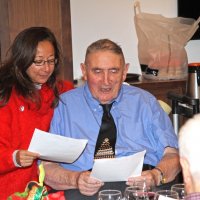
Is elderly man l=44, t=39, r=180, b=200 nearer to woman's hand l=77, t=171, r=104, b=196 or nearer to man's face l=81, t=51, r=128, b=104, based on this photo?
man's face l=81, t=51, r=128, b=104

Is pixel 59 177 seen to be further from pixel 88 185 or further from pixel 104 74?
pixel 104 74

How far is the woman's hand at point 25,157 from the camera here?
193 centimetres

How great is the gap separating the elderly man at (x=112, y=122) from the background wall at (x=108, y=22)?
1.52m

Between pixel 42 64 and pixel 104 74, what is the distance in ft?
1.00

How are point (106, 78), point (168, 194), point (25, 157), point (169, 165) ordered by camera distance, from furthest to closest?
point (106, 78)
point (169, 165)
point (25, 157)
point (168, 194)

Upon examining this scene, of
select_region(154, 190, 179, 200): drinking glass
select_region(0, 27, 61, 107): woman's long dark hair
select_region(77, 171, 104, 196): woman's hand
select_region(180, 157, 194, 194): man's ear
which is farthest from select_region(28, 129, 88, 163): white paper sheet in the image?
select_region(180, 157, 194, 194): man's ear

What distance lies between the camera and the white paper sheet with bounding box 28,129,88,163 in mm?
1884

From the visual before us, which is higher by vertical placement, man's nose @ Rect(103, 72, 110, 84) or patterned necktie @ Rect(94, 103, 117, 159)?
man's nose @ Rect(103, 72, 110, 84)

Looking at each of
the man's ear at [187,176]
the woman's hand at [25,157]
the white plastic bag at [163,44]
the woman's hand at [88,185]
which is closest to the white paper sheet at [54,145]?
the woman's hand at [25,157]

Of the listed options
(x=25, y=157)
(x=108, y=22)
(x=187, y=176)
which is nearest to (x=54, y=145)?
(x=25, y=157)

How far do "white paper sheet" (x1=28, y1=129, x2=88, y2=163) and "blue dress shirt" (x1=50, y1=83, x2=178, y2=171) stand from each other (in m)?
0.21

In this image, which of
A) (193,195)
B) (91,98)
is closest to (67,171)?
(91,98)

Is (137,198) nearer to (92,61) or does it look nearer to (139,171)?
(139,171)

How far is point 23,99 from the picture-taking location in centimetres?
215
